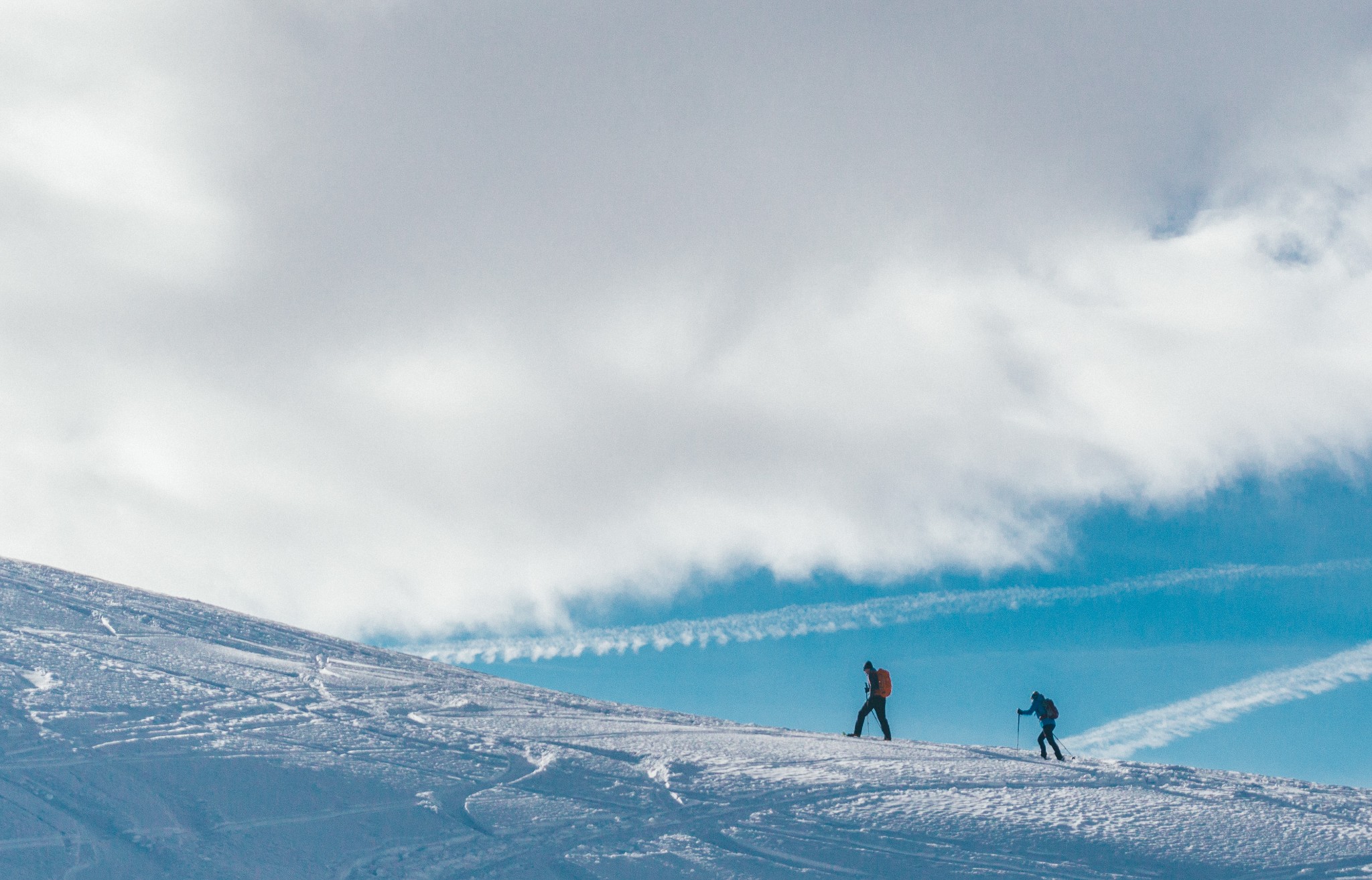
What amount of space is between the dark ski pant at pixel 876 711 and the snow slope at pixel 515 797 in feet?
8.48

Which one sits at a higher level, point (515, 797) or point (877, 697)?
point (877, 697)

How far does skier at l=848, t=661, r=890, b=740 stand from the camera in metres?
20.3

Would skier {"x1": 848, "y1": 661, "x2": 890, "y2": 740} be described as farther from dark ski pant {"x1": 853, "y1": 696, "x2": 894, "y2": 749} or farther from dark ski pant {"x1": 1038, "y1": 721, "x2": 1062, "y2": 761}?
dark ski pant {"x1": 1038, "y1": 721, "x2": 1062, "y2": 761}

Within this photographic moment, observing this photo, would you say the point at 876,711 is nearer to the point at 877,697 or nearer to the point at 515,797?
the point at 877,697

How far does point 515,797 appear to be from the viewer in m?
12.1

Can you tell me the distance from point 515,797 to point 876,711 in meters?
10.2

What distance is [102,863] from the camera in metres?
9.32

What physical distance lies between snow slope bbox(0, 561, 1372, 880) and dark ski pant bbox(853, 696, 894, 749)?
2584 millimetres

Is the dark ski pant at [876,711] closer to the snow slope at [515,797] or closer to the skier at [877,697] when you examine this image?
the skier at [877,697]

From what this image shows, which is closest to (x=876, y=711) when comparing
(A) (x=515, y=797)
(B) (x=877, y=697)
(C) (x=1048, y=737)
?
(B) (x=877, y=697)

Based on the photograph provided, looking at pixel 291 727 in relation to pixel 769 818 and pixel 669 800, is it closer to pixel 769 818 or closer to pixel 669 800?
pixel 669 800

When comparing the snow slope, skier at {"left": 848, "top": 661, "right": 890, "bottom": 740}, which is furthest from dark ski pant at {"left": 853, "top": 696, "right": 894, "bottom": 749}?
the snow slope

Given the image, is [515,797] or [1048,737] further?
[1048,737]

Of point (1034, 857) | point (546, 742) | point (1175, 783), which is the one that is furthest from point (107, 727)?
point (1175, 783)
